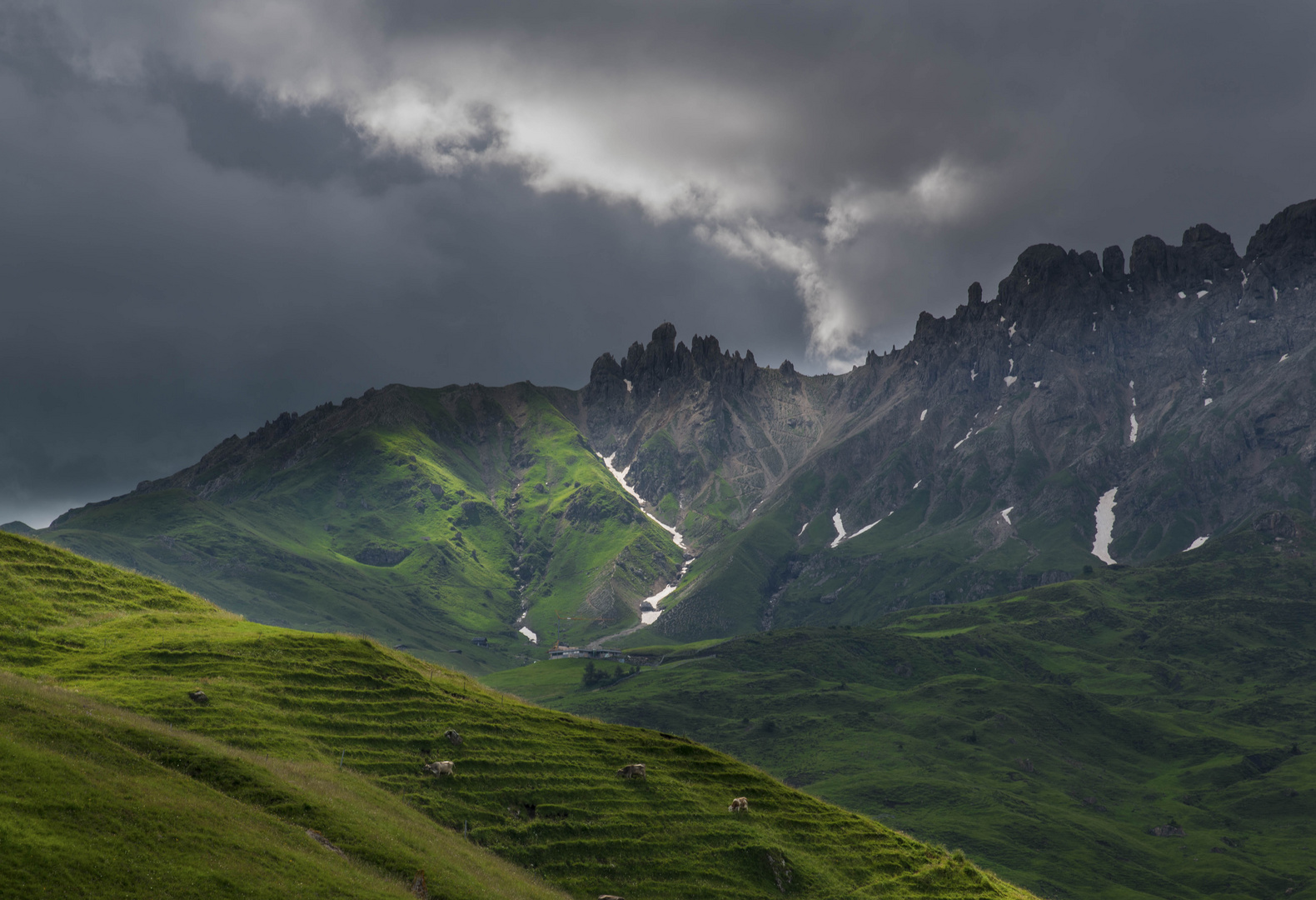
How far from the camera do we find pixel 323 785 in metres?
64.6

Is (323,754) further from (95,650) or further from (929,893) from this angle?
(929,893)

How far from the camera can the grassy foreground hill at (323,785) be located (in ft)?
151

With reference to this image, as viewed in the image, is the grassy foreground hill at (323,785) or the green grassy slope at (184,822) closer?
the green grassy slope at (184,822)

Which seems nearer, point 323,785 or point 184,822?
point 184,822

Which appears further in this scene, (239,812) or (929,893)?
(929,893)

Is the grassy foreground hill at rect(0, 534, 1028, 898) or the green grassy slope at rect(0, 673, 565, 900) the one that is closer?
A: the green grassy slope at rect(0, 673, 565, 900)

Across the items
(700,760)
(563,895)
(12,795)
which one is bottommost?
(563,895)

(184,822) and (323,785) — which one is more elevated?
(323,785)

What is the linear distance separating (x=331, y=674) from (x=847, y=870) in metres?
50.1

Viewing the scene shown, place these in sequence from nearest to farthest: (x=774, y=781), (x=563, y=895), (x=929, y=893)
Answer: (x=563, y=895)
(x=929, y=893)
(x=774, y=781)

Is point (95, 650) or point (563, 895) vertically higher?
point (95, 650)

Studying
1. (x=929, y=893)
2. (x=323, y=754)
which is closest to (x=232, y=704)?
(x=323, y=754)

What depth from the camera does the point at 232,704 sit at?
75.5 metres

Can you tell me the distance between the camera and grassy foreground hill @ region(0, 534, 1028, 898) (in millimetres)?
46156
